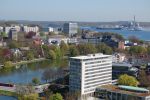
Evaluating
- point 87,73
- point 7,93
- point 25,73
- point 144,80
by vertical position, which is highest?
point 87,73

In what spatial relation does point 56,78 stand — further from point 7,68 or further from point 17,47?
point 17,47

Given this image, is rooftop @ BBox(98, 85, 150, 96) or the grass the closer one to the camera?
rooftop @ BBox(98, 85, 150, 96)

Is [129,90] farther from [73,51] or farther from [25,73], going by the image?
[73,51]

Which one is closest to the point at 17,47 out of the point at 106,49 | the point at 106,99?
the point at 106,49

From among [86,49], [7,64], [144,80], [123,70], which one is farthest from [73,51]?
[144,80]

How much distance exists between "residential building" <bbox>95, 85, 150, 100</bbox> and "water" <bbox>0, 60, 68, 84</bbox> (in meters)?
2.46

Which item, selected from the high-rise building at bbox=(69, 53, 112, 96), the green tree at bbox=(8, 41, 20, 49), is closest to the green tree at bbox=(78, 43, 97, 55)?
the green tree at bbox=(8, 41, 20, 49)

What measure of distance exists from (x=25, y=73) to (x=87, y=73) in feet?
13.0

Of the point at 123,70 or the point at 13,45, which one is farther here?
the point at 13,45

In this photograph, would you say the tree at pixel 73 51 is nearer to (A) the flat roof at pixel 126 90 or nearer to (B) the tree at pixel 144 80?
(B) the tree at pixel 144 80

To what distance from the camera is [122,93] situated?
777 centimetres

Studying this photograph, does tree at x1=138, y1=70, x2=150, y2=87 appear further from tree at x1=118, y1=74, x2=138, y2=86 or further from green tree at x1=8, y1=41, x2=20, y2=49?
green tree at x1=8, y1=41, x2=20, y2=49

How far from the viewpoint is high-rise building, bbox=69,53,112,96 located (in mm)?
8227

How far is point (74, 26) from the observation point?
1086 inches
